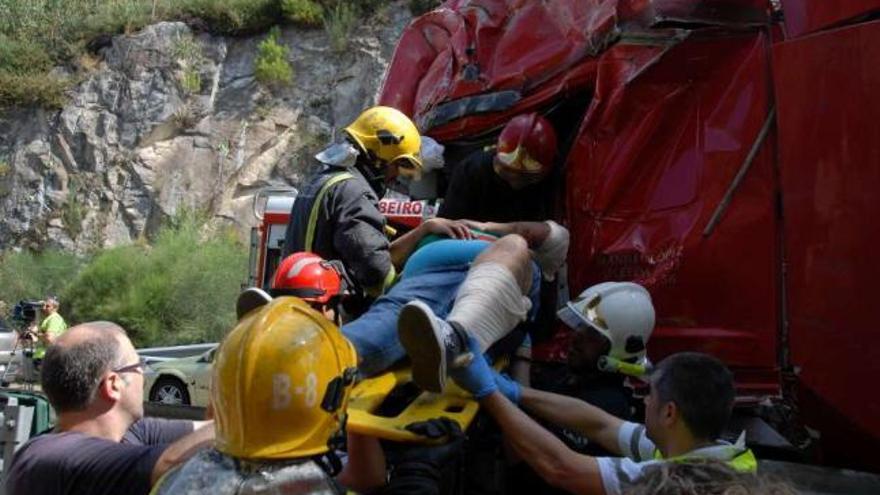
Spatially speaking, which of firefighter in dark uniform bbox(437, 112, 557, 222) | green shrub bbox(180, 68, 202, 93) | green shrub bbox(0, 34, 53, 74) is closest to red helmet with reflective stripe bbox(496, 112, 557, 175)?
firefighter in dark uniform bbox(437, 112, 557, 222)

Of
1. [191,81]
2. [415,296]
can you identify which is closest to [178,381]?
[415,296]

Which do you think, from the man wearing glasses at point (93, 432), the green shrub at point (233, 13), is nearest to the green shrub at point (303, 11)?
the green shrub at point (233, 13)

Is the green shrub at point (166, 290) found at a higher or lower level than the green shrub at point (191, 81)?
lower

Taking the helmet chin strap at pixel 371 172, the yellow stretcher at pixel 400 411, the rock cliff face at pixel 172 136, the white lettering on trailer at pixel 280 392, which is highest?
the helmet chin strap at pixel 371 172

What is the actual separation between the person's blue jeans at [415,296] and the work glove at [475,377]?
393 mm

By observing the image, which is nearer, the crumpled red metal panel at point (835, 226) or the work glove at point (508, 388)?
the crumpled red metal panel at point (835, 226)

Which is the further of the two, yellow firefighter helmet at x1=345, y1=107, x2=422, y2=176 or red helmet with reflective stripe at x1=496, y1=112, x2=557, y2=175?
yellow firefighter helmet at x1=345, y1=107, x2=422, y2=176

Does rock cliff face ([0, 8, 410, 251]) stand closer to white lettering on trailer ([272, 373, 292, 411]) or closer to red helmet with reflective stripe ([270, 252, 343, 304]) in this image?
red helmet with reflective stripe ([270, 252, 343, 304])

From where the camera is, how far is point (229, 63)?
29734 mm

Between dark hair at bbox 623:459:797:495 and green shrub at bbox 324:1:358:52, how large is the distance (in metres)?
27.7

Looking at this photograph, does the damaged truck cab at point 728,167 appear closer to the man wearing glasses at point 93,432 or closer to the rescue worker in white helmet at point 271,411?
the rescue worker in white helmet at point 271,411

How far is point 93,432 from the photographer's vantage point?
2.85 metres

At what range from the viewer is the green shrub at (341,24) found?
28.7 metres

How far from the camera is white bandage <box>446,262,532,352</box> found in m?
3.35
